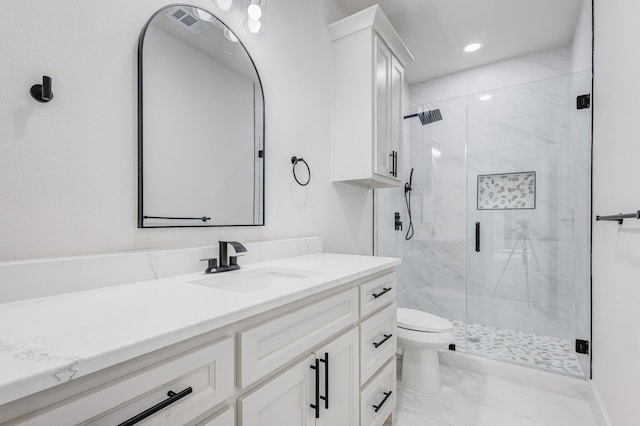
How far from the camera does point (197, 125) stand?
4.20ft

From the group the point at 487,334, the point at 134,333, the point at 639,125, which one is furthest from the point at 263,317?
the point at 487,334

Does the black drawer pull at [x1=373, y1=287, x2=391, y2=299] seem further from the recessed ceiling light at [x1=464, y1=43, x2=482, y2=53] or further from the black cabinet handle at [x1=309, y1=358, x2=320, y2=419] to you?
the recessed ceiling light at [x1=464, y1=43, x2=482, y2=53]

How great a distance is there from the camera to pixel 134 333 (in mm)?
550

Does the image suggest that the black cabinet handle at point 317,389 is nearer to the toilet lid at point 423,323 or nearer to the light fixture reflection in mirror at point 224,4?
the toilet lid at point 423,323

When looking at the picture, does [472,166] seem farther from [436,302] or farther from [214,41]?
[214,41]

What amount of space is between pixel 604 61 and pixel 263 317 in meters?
Answer: 2.20

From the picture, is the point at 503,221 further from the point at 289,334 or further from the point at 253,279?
the point at 289,334

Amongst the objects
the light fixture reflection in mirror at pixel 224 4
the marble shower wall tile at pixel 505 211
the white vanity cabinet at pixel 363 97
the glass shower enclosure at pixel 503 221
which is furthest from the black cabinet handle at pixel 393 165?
the light fixture reflection in mirror at pixel 224 4

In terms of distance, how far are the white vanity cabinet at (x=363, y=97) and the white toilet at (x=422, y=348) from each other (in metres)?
1.01

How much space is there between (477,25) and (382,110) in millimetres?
1296

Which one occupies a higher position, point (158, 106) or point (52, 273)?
point (158, 106)

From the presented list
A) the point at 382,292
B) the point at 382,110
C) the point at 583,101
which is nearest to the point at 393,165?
the point at 382,110

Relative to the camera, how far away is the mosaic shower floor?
7.30ft

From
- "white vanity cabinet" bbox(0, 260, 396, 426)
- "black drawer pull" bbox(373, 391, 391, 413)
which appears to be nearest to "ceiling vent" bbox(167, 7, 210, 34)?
"white vanity cabinet" bbox(0, 260, 396, 426)
